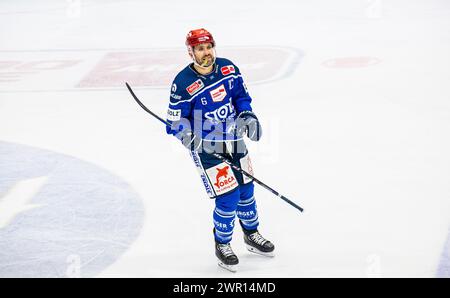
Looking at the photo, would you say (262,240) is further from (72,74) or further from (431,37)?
(431,37)

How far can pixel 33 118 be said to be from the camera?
27.2 ft

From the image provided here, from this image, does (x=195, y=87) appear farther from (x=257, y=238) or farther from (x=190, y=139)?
(x=257, y=238)

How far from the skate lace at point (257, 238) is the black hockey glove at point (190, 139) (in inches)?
29.8

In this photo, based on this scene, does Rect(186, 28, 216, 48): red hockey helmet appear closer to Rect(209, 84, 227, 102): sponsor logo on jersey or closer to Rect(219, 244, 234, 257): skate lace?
Rect(209, 84, 227, 102): sponsor logo on jersey

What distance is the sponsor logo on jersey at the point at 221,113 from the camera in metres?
4.90

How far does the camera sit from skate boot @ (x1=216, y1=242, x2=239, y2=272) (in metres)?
5.10

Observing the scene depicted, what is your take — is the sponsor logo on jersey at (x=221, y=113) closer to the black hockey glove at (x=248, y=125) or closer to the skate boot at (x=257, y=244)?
the black hockey glove at (x=248, y=125)

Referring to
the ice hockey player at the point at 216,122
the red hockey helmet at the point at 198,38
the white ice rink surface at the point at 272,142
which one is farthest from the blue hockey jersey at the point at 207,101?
the white ice rink surface at the point at 272,142

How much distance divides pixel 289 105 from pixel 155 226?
116 inches

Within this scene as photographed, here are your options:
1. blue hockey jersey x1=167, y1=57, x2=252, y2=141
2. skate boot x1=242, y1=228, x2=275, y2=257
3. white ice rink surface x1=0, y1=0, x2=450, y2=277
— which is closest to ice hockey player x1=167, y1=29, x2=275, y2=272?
blue hockey jersey x1=167, y1=57, x2=252, y2=141

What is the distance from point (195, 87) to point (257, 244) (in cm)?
113

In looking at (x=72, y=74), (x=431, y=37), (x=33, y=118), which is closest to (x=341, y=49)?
(x=431, y=37)

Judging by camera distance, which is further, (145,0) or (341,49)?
(145,0)

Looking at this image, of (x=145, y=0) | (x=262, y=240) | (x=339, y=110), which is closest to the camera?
(x=262, y=240)
